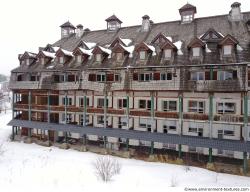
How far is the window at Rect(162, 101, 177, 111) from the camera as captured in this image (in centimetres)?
3270

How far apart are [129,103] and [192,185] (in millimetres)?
15765

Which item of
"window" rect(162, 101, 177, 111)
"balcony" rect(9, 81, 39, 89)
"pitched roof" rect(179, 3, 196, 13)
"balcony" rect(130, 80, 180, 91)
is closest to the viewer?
"balcony" rect(130, 80, 180, 91)

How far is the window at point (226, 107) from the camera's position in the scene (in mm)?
29438

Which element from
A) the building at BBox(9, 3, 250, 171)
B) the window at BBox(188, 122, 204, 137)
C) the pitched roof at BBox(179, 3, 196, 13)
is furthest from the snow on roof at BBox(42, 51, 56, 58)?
the window at BBox(188, 122, 204, 137)

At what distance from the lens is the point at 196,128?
31.8m

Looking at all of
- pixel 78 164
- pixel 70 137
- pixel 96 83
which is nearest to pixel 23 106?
pixel 70 137

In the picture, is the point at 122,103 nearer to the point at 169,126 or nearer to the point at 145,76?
the point at 145,76

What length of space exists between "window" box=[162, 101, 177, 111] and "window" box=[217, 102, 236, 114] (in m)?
5.33

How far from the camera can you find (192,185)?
880 inches

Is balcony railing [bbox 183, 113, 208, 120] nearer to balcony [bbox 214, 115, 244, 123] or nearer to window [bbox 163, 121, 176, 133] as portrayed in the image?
balcony [bbox 214, 115, 244, 123]

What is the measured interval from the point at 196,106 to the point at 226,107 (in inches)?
137

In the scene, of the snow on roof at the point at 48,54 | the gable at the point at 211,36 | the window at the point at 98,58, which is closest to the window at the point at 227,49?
the gable at the point at 211,36

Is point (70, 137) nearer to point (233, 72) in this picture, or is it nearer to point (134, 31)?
point (134, 31)

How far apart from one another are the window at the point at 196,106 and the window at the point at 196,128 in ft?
5.49
